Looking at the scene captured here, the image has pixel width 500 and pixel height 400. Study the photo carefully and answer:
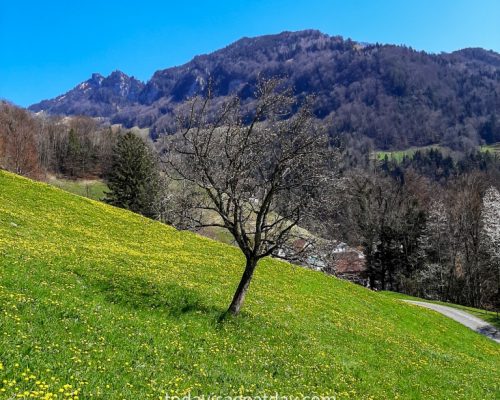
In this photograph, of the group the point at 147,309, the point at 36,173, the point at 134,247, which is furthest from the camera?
the point at 36,173

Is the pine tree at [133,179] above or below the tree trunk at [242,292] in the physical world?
above

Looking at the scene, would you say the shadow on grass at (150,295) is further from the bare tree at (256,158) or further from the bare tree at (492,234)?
the bare tree at (492,234)

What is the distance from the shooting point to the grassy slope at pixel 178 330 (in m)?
12.8

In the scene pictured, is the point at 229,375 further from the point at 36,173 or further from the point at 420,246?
the point at 36,173

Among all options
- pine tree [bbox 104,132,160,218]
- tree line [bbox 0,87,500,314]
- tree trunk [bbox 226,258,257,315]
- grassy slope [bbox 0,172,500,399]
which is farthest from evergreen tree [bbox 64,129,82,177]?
tree trunk [bbox 226,258,257,315]

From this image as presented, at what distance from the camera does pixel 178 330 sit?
18.0 metres

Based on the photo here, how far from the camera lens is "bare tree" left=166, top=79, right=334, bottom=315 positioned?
2077 cm

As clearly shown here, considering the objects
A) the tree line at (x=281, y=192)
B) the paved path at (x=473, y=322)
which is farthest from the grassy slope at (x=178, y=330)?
the paved path at (x=473, y=322)

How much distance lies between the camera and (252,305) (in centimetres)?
2591

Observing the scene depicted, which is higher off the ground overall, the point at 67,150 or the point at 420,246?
the point at 67,150

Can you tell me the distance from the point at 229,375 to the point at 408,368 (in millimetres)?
11462

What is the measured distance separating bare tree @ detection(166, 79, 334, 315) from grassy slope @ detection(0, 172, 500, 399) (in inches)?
161

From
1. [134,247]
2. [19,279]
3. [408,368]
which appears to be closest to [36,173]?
[134,247]

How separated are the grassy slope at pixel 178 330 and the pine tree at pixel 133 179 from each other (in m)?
41.4
